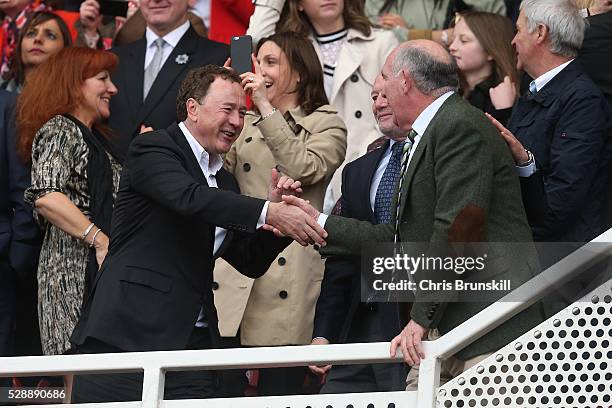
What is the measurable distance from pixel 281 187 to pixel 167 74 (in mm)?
2309

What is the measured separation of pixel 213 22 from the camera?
10203mm

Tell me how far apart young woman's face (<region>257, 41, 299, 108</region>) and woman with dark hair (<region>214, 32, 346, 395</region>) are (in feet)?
0.35

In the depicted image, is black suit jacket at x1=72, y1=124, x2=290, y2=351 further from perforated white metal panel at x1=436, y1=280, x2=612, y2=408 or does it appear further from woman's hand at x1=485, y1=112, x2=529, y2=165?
perforated white metal panel at x1=436, y1=280, x2=612, y2=408

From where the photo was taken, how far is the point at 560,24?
295 inches

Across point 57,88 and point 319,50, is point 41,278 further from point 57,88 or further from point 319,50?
point 319,50

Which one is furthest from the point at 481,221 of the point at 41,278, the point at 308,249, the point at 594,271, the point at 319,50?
the point at 319,50

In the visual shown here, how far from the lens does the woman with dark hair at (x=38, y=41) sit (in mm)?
9500

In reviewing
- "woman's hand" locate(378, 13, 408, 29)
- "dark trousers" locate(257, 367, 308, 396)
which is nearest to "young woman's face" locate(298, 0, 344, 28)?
"woman's hand" locate(378, 13, 408, 29)

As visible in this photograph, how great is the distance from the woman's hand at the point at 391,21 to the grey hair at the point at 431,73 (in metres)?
3.44

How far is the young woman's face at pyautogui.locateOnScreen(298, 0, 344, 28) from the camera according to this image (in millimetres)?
9094

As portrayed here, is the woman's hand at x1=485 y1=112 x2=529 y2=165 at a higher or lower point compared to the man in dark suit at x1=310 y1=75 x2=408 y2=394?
higher

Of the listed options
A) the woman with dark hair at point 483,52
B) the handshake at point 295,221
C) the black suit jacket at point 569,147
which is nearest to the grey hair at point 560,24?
the black suit jacket at point 569,147

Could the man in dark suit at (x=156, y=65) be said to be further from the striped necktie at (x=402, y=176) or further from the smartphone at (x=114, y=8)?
the striped necktie at (x=402, y=176)

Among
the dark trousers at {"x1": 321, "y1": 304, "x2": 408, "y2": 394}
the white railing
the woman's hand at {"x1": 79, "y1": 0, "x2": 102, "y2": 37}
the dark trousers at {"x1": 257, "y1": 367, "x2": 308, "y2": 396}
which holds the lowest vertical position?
the dark trousers at {"x1": 257, "y1": 367, "x2": 308, "y2": 396}
